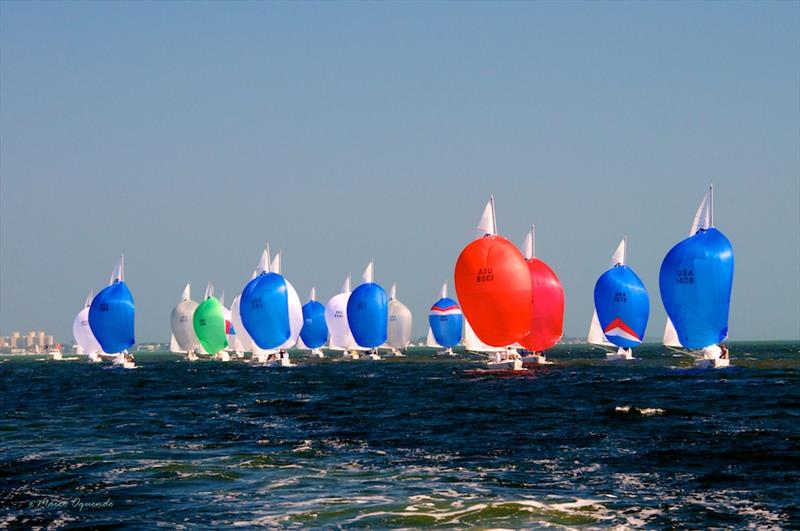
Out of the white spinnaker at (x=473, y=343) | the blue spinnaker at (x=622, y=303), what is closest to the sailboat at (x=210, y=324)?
the white spinnaker at (x=473, y=343)

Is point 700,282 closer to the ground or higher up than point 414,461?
higher up

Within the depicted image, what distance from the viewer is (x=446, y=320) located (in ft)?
464

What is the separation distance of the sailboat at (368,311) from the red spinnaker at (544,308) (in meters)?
36.4

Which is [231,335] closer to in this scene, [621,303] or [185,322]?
[185,322]

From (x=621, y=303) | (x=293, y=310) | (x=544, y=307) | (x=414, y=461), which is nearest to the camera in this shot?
(x=414, y=461)

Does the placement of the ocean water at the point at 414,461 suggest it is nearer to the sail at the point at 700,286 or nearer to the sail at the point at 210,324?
the sail at the point at 700,286

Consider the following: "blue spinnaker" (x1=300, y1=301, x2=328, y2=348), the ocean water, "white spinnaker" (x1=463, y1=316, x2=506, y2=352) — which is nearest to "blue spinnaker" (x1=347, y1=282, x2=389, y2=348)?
"white spinnaker" (x1=463, y1=316, x2=506, y2=352)

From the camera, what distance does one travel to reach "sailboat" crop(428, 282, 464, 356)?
458ft

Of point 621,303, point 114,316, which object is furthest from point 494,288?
point 114,316

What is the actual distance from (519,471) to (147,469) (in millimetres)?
9697

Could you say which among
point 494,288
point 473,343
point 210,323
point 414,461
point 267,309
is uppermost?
point 494,288

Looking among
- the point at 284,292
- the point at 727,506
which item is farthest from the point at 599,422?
the point at 284,292

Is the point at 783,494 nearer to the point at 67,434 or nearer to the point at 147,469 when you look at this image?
the point at 147,469

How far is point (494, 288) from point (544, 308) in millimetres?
16932
